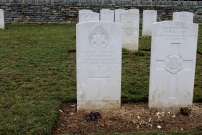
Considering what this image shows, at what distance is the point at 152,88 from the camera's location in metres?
4.79

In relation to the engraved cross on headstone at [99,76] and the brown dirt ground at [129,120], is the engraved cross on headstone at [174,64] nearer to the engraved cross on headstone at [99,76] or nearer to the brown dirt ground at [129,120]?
the brown dirt ground at [129,120]

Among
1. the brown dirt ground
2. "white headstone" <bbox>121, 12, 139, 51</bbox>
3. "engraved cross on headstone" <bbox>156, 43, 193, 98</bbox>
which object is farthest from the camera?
"white headstone" <bbox>121, 12, 139, 51</bbox>

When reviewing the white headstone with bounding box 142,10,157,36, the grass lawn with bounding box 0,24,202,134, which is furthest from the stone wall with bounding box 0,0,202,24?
the grass lawn with bounding box 0,24,202,134

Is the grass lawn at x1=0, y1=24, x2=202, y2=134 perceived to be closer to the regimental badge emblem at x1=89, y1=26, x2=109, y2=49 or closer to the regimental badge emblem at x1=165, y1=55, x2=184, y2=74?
the regimental badge emblem at x1=165, y1=55, x2=184, y2=74

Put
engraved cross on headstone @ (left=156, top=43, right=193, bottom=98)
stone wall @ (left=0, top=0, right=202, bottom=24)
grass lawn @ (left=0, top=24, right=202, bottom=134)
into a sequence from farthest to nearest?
stone wall @ (left=0, top=0, right=202, bottom=24)
engraved cross on headstone @ (left=156, top=43, right=193, bottom=98)
grass lawn @ (left=0, top=24, right=202, bottom=134)

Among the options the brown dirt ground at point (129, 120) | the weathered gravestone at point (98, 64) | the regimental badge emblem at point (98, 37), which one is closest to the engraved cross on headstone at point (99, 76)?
the weathered gravestone at point (98, 64)

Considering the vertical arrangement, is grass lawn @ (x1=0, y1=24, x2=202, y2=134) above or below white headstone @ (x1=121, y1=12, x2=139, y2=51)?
below

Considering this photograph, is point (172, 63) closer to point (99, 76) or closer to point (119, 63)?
point (119, 63)

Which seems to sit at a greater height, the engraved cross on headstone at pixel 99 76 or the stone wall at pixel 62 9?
the stone wall at pixel 62 9

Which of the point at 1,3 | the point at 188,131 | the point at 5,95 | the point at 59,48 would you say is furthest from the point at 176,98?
the point at 1,3

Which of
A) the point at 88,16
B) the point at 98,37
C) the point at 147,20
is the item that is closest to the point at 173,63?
the point at 98,37

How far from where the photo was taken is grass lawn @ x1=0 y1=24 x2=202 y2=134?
4379 mm

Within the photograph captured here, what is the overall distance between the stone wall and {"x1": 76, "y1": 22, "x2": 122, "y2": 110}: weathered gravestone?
14.1 m

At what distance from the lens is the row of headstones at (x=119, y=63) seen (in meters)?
4.62
